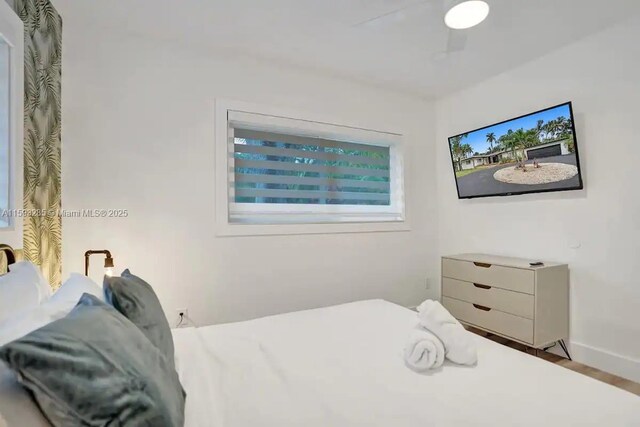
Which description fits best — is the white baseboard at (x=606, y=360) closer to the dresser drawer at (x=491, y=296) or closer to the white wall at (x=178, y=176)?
the dresser drawer at (x=491, y=296)

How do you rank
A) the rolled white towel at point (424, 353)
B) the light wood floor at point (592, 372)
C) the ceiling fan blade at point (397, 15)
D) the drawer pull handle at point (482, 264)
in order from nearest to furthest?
the rolled white towel at point (424, 353), the ceiling fan blade at point (397, 15), the light wood floor at point (592, 372), the drawer pull handle at point (482, 264)

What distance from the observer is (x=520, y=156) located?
2646 mm

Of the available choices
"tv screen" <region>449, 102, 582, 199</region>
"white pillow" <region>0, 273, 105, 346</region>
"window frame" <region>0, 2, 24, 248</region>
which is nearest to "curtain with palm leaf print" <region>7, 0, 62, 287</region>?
"window frame" <region>0, 2, 24, 248</region>

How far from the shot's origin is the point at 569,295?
2471mm

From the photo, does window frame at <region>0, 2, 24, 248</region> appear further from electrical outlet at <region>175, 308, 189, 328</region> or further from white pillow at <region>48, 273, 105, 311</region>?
electrical outlet at <region>175, 308, 189, 328</region>

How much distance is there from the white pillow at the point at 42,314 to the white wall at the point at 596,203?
3.03 metres

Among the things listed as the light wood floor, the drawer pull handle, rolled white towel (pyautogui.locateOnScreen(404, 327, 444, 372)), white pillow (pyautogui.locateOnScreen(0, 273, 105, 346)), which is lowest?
the light wood floor

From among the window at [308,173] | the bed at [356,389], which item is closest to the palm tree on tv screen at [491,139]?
the window at [308,173]

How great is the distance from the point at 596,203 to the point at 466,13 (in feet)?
5.57

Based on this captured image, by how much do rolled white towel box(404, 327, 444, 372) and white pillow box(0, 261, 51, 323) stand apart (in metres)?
1.29

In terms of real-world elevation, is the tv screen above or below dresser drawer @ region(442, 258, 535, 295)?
above

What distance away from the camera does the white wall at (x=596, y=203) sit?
7.05 feet

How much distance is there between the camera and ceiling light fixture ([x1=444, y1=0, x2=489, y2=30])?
1549 millimetres

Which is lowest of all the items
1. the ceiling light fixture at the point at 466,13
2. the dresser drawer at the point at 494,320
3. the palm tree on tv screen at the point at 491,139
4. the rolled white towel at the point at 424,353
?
the dresser drawer at the point at 494,320
